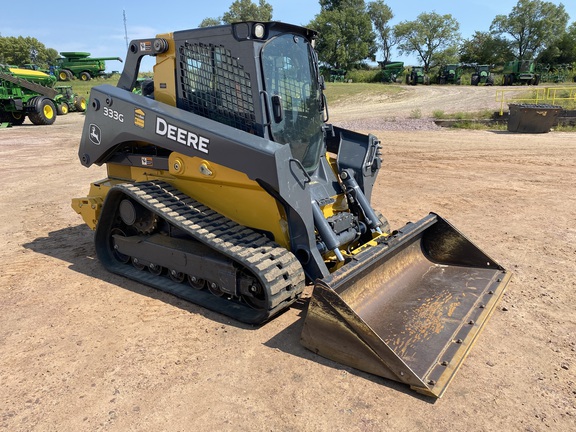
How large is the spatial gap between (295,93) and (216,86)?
750 mm

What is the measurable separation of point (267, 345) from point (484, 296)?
1941 mm

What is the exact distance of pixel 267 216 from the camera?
393 centimetres

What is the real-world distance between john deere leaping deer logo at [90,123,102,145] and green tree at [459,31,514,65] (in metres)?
64.6

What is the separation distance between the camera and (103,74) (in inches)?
1657

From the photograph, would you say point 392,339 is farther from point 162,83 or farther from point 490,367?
point 162,83

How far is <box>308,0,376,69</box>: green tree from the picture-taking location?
64062mm

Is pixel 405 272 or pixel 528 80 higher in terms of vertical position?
pixel 528 80

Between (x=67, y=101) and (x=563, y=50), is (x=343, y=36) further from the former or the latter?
(x=67, y=101)

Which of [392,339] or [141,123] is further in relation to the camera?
[141,123]

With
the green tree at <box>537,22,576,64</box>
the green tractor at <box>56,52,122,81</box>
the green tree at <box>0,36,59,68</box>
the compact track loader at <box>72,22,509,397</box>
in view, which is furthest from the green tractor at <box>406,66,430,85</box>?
the green tree at <box>0,36,59,68</box>

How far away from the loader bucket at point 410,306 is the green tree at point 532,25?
63752 mm

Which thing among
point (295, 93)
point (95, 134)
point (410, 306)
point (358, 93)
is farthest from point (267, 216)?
point (358, 93)

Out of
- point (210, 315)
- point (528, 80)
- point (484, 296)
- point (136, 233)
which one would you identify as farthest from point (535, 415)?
point (528, 80)

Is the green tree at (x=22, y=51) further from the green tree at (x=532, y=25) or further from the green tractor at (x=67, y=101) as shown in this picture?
the green tree at (x=532, y=25)
